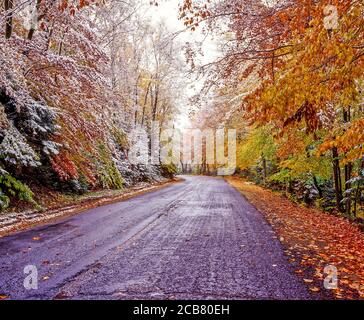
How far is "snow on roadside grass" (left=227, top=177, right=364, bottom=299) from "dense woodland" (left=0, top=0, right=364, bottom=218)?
184 centimetres

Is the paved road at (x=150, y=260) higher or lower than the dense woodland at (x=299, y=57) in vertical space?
lower

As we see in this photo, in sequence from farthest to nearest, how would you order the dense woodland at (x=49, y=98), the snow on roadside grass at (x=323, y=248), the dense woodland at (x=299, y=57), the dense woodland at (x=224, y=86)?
the dense woodland at (x=49, y=98), the dense woodland at (x=224, y=86), the dense woodland at (x=299, y=57), the snow on roadside grass at (x=323, y=248)

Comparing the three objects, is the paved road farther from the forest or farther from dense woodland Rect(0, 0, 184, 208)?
dense woodland Rect(0, 0, 184, 208)

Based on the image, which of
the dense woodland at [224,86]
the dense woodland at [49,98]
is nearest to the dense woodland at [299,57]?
the dense woodland at [224,86]

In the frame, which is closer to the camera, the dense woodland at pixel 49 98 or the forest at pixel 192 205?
the forest at pixel 192 205

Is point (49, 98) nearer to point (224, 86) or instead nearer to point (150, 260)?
point (224, 86)

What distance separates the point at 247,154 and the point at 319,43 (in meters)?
18.0

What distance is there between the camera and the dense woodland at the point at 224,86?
5.80 metres

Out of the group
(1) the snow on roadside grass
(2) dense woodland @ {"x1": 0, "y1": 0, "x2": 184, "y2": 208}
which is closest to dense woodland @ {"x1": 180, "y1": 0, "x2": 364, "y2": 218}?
(1) the snow on roadside grass

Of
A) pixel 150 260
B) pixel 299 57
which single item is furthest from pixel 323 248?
pixel 299 57

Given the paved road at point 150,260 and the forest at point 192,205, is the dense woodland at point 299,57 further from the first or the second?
the paved road at point 150,260

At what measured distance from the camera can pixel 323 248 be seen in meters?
7.00

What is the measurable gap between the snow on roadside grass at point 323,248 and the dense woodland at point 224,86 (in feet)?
6.04

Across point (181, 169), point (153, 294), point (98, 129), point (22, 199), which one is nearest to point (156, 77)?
point (98, 129)
